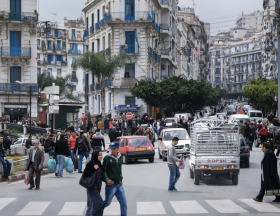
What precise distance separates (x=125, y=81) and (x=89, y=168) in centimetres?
4188

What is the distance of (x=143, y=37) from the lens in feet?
169

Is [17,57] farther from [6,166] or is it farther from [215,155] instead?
[215,155]

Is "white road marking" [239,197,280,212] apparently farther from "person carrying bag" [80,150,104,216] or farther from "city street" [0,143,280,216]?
"person carrying bag" [80,150,104,216]

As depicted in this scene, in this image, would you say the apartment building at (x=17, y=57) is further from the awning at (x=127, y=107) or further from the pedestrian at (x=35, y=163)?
the pedestrian at (x=35, y=163)

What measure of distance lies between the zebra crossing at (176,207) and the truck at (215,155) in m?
2.80

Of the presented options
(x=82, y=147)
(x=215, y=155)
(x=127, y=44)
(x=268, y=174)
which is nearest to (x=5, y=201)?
(x=215, y=155)

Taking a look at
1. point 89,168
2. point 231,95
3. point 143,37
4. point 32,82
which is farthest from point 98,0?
point 231,95

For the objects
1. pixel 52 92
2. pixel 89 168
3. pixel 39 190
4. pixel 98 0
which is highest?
pixel 98 0

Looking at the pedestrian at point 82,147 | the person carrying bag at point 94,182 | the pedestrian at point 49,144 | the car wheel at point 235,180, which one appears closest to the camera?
the person carrying bag at point 94,182

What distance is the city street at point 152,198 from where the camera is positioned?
1127 cm

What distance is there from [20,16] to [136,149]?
27.0 meters

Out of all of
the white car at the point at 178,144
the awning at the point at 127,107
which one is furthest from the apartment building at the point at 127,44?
the white car at the point at 178,144

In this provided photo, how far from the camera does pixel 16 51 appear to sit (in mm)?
45344

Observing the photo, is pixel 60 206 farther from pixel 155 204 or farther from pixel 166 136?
pixel 166 136
